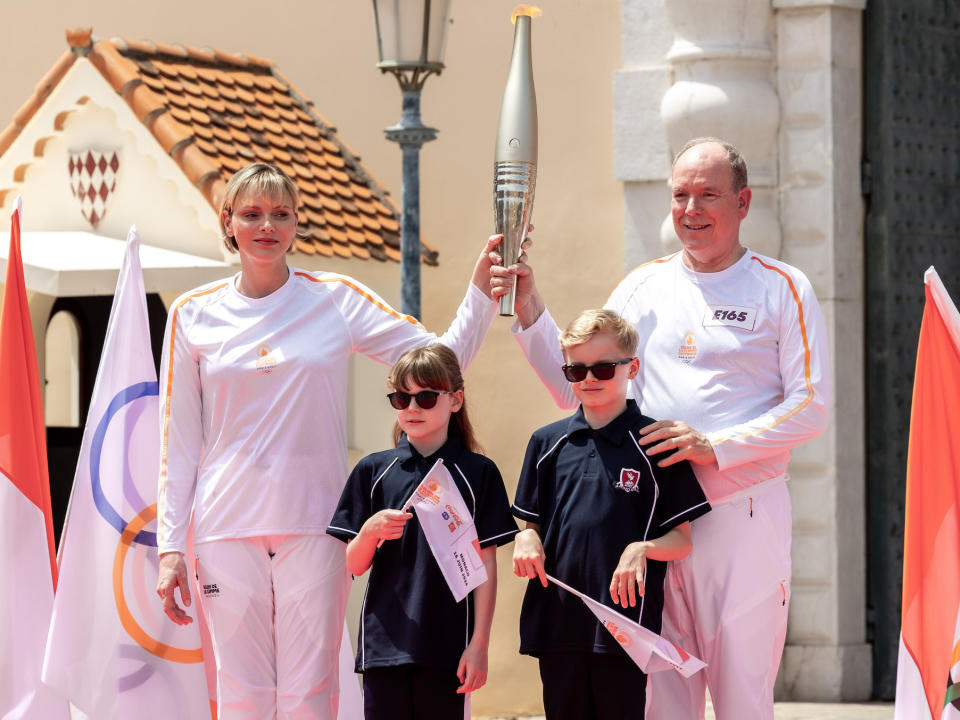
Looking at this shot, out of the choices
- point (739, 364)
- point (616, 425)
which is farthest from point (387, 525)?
point (739, 364)

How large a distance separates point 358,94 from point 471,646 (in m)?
5.06

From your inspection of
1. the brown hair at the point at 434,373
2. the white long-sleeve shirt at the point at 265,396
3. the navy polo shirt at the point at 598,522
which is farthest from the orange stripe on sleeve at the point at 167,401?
the navy polo shirt at the point at 598,522

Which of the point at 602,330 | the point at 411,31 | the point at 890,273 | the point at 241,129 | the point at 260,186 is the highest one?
the point at 411,31

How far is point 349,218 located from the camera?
799cm

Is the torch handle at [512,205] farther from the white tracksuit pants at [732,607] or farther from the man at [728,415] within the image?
the white tracksuit pants at [732,607]

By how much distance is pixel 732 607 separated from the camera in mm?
4051

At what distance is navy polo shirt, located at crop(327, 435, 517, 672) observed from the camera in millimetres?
4016

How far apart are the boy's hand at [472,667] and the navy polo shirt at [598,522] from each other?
108 mm

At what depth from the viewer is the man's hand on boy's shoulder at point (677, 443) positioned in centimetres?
397

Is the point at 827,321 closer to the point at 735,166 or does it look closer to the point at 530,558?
the point at 735,166

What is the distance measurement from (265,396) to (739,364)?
1.24 metres

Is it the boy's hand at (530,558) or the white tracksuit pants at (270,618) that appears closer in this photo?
the boy's hand at (530,558)

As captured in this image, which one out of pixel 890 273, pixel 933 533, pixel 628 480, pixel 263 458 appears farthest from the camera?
pixel 890 273

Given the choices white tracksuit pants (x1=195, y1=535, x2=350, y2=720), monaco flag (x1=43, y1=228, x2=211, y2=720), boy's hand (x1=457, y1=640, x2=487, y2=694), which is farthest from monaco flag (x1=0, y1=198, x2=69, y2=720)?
boy's hand (x1=457, y1=640, x2=487, y2=694)
